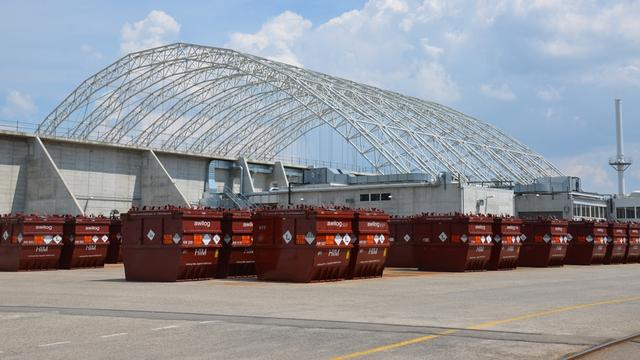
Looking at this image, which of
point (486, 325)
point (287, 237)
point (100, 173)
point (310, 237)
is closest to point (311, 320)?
point (486, 325)

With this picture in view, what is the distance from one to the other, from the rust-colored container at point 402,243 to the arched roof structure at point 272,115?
23197 mm

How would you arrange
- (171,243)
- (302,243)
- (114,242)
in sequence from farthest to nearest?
(114,242) → (171,243) → (302,243)

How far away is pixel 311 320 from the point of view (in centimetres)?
1282

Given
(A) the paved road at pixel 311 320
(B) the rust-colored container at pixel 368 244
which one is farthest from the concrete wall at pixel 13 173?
(B) the rust-colored container at pixel 368 244

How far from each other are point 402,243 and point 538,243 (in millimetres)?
7889

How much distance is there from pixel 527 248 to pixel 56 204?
33655 millimetres

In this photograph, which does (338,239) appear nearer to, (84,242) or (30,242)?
(84,242)

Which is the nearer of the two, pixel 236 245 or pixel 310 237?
pixel 310 237

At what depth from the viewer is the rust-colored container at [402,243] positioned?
106 feet

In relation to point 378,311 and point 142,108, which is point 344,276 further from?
point 142,108

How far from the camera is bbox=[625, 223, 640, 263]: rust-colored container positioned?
141 feet

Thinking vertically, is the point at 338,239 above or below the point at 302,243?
above

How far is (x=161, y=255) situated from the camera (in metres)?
24.0

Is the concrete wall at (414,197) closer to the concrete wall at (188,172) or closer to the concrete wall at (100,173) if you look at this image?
the concrete wall at (188,172)
